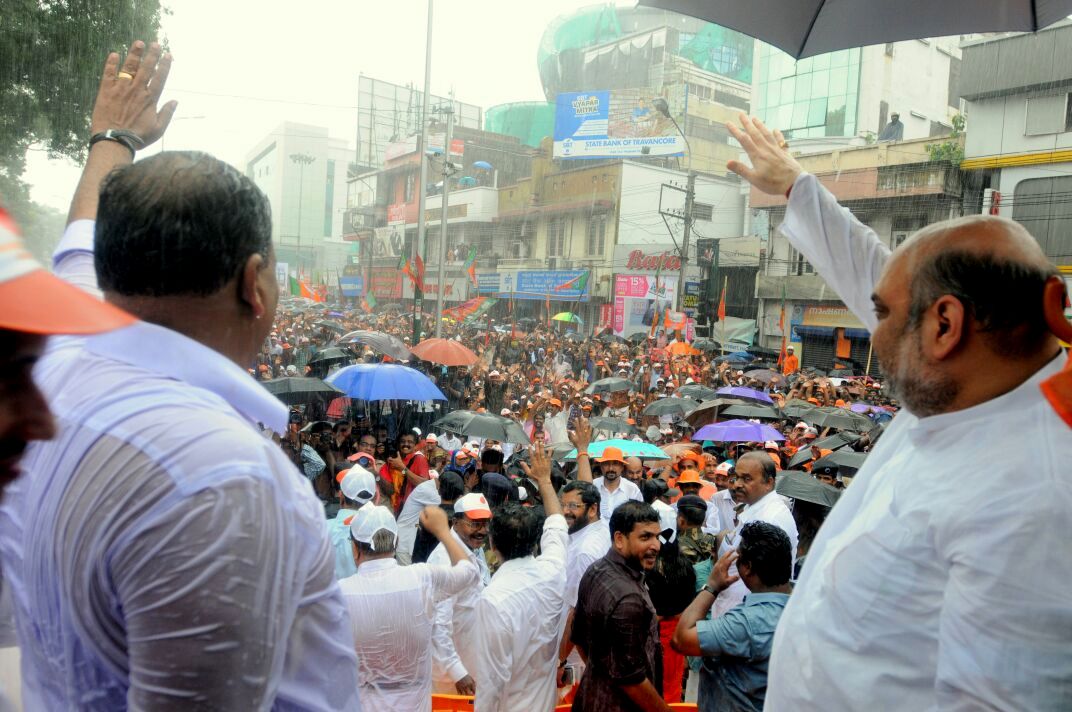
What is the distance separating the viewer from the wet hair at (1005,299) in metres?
1.38

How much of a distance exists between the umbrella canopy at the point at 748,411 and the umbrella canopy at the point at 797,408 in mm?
1106

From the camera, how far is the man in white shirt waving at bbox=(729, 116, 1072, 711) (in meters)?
1.18

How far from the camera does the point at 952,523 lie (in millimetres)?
1257

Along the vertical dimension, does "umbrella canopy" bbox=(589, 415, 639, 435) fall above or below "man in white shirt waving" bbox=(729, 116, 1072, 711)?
below

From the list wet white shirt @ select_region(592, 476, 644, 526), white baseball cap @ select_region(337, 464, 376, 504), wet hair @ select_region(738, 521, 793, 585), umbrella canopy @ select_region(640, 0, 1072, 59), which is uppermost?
umbrella canopy @ select_region(640, 0, 1072, 59)

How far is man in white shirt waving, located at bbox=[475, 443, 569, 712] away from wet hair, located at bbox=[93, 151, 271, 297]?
2.65 m

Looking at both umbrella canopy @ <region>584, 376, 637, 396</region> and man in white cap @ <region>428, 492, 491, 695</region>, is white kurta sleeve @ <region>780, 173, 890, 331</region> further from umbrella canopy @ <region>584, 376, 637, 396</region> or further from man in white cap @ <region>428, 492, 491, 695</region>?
umbrella canopy @ <region>584, 376, 637, 396</region>

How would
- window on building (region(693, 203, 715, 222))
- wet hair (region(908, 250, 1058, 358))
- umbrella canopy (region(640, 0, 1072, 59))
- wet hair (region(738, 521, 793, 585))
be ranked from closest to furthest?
wet hair (region(908, 250, 1058, 358)) → umbrella canopy (region(640, 0, 1072, 59)) → wet hair (region(738, 521, 793, 585)) → window on building (region(693, 203, 715, 222))

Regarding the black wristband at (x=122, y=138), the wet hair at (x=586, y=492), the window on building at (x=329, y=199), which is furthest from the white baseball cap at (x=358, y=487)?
the window on building at (x=329, y=199)

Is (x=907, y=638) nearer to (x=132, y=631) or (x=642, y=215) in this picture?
(x=132, y=631)

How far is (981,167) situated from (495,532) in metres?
23.4

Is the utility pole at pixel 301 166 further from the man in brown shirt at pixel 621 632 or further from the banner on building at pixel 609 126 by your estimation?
the man in brown shirt at pixel 621 632

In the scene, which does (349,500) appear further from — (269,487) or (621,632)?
(269,487)

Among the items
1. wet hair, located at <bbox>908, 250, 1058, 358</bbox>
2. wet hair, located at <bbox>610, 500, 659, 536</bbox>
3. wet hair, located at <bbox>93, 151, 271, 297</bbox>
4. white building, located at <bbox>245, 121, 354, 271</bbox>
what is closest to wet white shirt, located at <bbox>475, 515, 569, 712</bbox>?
wet hair, located at <bbox>610, 500, 659, 536</bbox>
